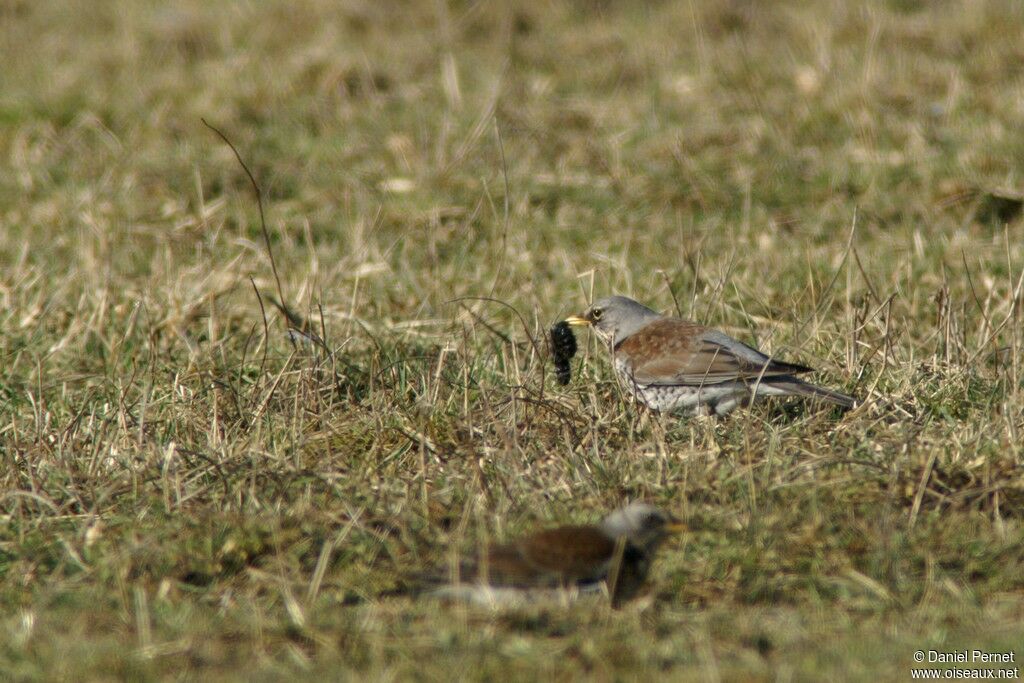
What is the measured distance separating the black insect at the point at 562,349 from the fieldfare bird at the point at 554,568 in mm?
2001

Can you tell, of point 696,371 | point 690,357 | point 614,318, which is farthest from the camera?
point 614,318

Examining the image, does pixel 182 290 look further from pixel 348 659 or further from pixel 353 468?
pixel 348 659

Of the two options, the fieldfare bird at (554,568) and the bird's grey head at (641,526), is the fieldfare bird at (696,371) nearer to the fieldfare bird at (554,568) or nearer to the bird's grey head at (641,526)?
the bird's grey head at (641,526)

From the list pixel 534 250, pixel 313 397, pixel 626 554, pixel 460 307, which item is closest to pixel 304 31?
pixel 534 250

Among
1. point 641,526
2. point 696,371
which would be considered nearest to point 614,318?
point 696,371

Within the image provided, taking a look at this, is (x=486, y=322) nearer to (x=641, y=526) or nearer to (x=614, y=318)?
(x=614, y=318)

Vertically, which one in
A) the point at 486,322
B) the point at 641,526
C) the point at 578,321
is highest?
the point at 641,526

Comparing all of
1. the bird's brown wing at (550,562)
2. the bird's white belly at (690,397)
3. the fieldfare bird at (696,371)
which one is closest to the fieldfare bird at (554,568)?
the bird's brown wing at (550,562)

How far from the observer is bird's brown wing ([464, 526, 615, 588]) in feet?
13.5

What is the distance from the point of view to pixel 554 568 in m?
4.09

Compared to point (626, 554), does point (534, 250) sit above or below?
below

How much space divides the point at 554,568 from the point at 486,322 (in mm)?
3101

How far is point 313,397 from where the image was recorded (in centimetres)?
581

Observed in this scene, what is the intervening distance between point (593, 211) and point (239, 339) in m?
2.78
